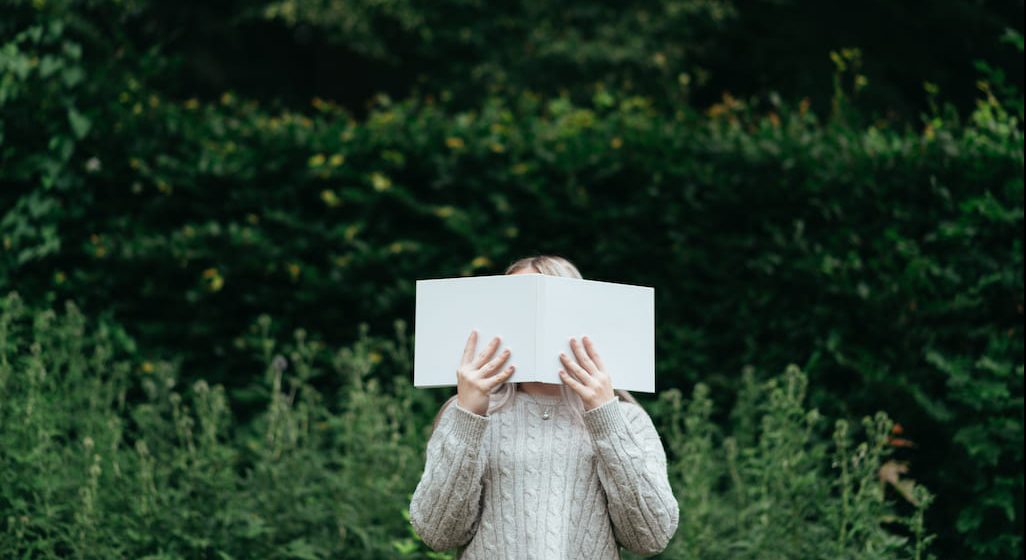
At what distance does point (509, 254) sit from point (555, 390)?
115 inches

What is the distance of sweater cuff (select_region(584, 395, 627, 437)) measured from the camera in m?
2.38

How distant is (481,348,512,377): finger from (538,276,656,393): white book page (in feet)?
0.25

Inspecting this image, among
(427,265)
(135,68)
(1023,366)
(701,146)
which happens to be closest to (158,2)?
(135,68)

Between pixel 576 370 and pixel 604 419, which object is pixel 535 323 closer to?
pixel 576 370

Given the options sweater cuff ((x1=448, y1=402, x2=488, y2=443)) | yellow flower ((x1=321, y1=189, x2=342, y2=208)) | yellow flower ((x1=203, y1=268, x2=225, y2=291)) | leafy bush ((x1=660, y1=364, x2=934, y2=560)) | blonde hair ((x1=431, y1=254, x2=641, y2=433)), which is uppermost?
yellow flower ((x1=321, y1=189, x2=342, y2=208))

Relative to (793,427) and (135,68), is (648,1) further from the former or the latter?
(793,427)

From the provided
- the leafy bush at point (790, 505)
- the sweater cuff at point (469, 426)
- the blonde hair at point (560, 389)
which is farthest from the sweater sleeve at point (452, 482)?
the leafy bush at point (790, 505)

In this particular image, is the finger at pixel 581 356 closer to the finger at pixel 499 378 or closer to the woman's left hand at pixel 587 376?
the woman's left hand at pixel 587 376

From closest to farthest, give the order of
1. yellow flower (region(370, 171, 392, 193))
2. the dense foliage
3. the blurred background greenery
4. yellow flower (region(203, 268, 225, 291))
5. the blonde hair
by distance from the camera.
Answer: the blonde hair
the dense foliage
the blurred background greenery
yellow flower (region(203, 268, 225, 291))
yellow flower (region(370, 171, 392, 193))

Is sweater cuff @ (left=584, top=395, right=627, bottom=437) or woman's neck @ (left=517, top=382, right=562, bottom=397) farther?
woman's neck @ (left=517, top=382, right=562, bottom=397)

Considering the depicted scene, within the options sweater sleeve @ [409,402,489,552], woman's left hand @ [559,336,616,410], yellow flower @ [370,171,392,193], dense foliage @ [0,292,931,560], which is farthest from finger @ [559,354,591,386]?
yellow flower @ [370,171,392,193]

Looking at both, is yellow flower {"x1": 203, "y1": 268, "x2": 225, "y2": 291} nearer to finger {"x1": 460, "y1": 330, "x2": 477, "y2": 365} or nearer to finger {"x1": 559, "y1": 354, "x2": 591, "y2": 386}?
finger {"x1": 460, "y1": 330, "x2": 477, "y2": 365}

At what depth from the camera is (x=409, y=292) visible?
534cm

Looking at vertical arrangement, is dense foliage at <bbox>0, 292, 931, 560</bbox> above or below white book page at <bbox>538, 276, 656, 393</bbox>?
below
